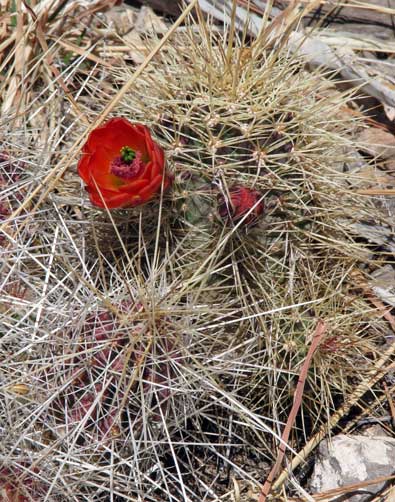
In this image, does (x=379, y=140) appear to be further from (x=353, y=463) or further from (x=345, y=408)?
(x=353, y=463)

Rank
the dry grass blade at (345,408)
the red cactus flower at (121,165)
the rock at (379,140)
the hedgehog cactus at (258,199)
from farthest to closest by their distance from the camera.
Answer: the rock at (379,140) < the dry grass blade at (345,408) < the hedgehog cactus at (258,199) < the red cactus flower at (121,165)

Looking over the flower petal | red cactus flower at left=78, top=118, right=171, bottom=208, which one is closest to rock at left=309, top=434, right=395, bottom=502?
red cactus flower at left=78, top=118, right=171, bottom=208

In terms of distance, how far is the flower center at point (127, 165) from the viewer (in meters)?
1.74

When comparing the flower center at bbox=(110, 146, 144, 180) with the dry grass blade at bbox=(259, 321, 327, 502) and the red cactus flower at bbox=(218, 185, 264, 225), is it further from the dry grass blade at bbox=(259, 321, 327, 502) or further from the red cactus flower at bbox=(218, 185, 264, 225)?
the dry grass blade at bbox=(259, 321, 327, 502)

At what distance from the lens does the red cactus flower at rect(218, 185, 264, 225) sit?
5.96 ft

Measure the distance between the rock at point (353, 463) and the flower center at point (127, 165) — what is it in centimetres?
100

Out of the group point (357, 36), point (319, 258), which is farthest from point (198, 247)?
point (357, 36)

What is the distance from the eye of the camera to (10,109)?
245 cm

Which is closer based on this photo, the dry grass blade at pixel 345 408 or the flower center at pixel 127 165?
the flower center at pixel 127 165

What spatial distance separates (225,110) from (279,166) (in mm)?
212

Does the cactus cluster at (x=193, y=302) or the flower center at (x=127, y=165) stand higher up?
the flower center at (x=127, y=165)

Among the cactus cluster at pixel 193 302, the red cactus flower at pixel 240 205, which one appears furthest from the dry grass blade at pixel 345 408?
the red cactus flower at pixel 240 205

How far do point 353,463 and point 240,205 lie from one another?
836 mm

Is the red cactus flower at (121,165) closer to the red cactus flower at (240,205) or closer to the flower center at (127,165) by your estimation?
the flower center at (127,165)
